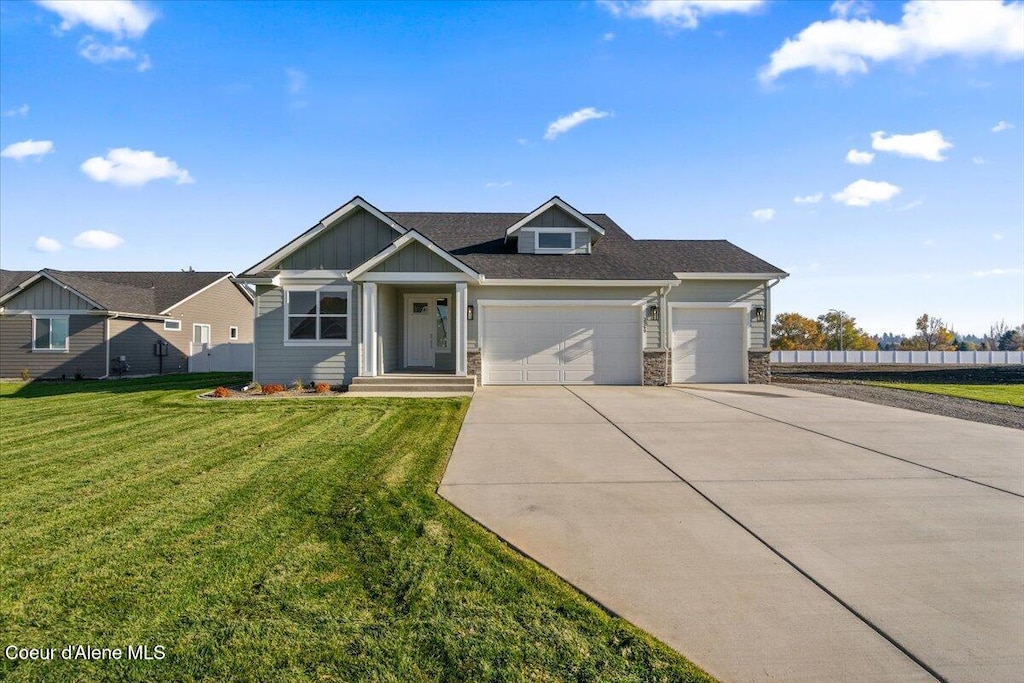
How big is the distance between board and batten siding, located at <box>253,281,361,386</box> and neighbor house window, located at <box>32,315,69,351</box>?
36.8 ft

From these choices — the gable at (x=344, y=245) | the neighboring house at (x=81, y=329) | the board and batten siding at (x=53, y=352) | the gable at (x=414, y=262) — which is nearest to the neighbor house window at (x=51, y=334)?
the neighboring house at (x=81, y=329)

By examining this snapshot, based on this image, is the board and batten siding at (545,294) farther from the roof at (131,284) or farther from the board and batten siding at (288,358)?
the roof at (131,284)

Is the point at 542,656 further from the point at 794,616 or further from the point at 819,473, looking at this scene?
the point at 819,473

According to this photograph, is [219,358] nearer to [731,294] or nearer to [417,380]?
[417,380]

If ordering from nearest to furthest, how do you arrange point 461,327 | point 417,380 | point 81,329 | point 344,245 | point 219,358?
1. point 417,380
2. point 461,327
3. point 344,245
4. point 81,329
5. point 219,358

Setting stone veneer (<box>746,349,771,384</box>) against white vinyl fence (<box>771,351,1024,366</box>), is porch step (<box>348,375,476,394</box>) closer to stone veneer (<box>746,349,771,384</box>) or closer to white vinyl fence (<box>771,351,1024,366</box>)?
stone veneer (<box>746,349,771,384</box>)

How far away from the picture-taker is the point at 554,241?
1518 cm

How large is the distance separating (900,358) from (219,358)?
154ft

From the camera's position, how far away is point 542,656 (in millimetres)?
2318

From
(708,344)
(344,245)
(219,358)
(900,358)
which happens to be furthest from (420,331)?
(900,358)

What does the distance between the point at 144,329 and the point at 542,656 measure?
23812mm

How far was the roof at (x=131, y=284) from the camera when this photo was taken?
18312mm

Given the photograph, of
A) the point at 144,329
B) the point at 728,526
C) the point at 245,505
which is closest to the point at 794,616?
the point at 728,526

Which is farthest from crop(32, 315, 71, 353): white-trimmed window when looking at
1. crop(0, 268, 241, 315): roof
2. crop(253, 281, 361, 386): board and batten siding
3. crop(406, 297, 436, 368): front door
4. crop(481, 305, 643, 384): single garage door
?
crop(481, 305, 643, 384): single garage door
